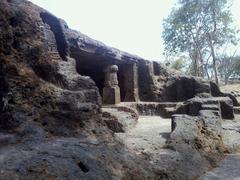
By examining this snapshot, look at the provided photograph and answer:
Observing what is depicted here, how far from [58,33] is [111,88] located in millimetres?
5854

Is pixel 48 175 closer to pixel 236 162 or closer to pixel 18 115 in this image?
pixel 18 115

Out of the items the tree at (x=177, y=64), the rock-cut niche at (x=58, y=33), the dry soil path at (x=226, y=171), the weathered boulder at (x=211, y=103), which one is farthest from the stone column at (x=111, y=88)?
the tree at (x=177, y=64)

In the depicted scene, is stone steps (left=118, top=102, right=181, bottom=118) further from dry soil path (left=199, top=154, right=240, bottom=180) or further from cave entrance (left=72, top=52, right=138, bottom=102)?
dry soil path (left=199, top=154, right=240, bottom=180)

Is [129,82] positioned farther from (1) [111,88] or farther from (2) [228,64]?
(2) [228,64]

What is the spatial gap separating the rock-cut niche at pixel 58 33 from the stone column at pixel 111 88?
560cm

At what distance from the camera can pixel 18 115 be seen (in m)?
3.86

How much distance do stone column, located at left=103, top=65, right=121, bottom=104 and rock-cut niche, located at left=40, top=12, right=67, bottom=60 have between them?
5598 mm

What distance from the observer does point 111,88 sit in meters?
12.4

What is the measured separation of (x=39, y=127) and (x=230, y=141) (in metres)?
4.33

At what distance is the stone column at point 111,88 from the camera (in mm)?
12383

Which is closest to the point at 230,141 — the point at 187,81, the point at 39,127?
the point at 39,127

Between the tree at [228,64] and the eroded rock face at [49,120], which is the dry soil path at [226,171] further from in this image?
the tree at [228,64]

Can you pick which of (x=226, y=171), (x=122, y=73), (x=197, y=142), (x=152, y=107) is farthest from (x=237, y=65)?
(x=226, y=171)

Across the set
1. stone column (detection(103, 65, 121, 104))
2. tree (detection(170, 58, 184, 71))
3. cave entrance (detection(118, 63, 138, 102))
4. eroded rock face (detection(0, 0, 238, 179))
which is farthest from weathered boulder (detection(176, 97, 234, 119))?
tree (detection(170, 58, 184, 71))
